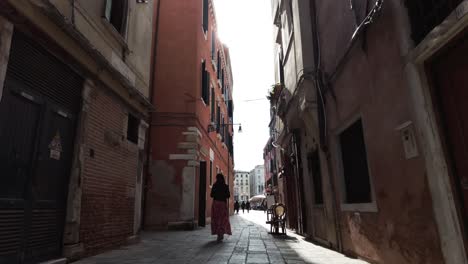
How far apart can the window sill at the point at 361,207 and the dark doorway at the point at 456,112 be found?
5.14 feet

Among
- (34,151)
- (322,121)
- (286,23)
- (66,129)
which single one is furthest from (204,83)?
(34,151)

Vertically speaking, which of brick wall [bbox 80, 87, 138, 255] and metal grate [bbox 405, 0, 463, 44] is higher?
metal grate [bbox 405, 0, 463, 44]

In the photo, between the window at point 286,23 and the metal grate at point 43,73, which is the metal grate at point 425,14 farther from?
the window at point 286,23

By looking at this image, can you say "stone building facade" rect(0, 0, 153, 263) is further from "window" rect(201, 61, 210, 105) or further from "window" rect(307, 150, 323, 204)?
"window" rect(201, 61, 210, 105)

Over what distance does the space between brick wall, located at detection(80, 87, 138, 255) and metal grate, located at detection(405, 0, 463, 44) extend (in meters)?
4.94

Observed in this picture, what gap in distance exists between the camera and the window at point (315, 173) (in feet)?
24.7

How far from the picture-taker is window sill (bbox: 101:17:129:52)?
19.1 ft

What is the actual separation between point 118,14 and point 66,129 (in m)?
3.05

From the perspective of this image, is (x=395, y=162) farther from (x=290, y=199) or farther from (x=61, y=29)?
(x=290, y=199)

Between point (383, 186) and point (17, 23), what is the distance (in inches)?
195

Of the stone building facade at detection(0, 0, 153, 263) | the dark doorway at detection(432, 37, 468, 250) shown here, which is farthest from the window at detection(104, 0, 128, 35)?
the dark doorway at detection(432, 37, 468, 250)

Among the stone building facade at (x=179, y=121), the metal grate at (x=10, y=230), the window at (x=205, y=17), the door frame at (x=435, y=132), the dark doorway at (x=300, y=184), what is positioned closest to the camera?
the door frame at (x=435, y=132)

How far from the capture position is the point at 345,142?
18.5 ft

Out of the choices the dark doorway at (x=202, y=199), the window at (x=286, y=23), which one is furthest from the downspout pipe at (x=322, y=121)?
the dark doorway at (x=202, y=199)
